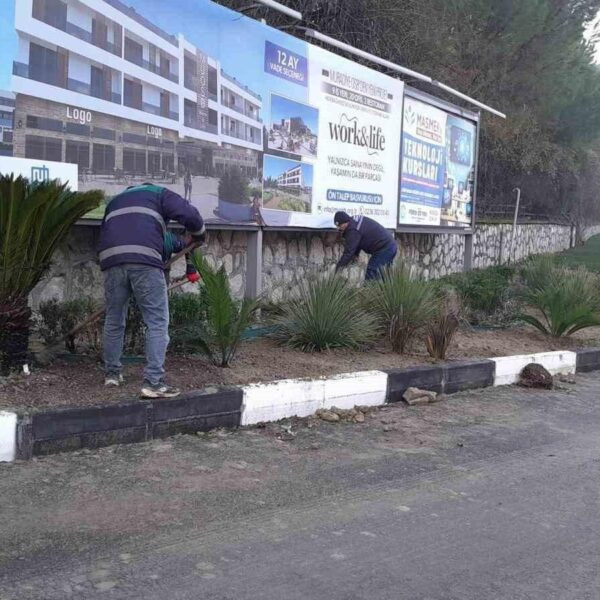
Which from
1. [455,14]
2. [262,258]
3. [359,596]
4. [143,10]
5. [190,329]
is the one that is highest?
[455,14]

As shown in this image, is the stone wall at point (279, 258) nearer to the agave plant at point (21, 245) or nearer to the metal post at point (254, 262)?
the metal post at point (254, 262)

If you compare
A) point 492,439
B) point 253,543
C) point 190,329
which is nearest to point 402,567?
point 253,543

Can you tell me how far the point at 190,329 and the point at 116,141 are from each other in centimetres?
200

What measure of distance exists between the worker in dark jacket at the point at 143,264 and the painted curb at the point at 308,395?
64 centimetres

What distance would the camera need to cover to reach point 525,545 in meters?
3.64

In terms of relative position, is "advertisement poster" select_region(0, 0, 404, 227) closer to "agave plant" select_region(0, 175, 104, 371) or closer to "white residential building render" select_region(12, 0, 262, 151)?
"white residential building render" select_region(12, 0, 262, 151)

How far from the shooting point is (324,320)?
709cm

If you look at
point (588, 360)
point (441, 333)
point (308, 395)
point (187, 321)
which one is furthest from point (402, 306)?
point (588, 360)

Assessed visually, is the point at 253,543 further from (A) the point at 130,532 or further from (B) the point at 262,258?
(B) the point at 262,258

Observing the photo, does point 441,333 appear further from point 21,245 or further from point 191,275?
point 21,245

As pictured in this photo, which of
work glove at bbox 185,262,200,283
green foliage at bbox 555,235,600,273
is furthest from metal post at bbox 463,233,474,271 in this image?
work glove at bbox 185,262,200,283

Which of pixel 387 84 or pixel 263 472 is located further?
pixel 387 84

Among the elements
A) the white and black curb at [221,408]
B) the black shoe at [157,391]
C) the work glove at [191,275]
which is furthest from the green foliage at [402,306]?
the black shoe at [157,391]

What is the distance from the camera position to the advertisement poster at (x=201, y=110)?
6070mm
